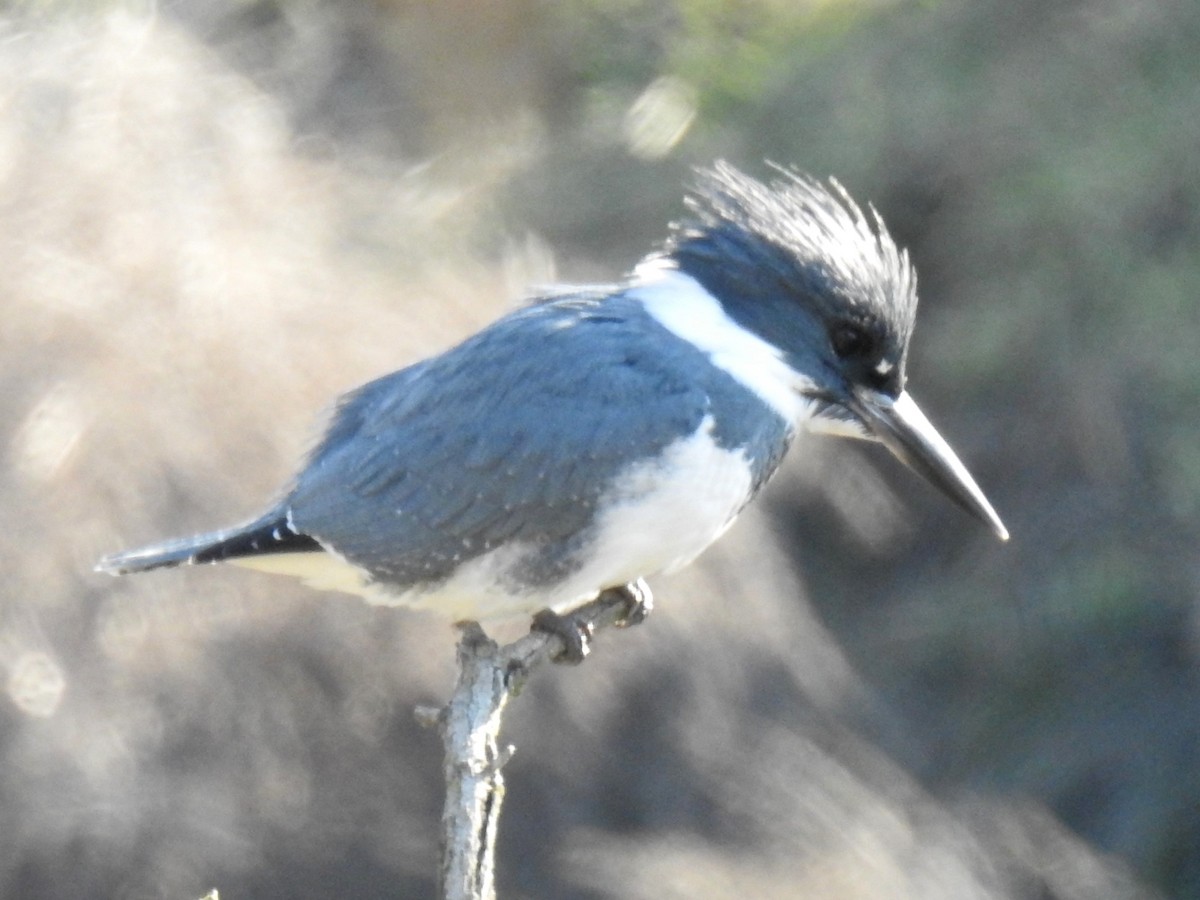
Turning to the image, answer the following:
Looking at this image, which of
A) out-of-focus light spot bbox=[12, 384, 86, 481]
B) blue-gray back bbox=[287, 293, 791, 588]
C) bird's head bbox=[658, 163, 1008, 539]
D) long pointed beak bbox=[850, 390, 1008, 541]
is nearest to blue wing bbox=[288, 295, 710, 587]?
blue-gray back bbox=[287, 293, 791, 588]

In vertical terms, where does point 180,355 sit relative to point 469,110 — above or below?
below

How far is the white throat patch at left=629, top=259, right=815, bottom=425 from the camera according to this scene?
78.7 inches

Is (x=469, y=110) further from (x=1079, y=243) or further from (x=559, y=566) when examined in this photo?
(x=559, y=566)

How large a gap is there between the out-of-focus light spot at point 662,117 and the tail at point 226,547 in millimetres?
2264

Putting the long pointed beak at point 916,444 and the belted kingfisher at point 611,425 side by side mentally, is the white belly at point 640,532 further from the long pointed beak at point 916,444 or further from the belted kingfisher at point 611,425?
the long pointed beak at point 916,444

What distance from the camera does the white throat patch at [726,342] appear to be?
2.00 metres

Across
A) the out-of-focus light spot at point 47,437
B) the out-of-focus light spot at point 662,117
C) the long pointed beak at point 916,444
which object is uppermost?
the out-of-focus light spot at point 662,117

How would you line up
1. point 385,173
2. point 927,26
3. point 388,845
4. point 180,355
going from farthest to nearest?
1. point 385,173
2. point 927,26
3. point 180,355
4. point 388,845

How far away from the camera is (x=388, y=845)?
→ 9.94ft

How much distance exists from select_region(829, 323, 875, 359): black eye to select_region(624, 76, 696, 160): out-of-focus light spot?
213 centimetres

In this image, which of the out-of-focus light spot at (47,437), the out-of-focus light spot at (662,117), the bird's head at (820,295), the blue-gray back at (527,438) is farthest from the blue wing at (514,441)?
the out-of-focus light spot at (662,117)

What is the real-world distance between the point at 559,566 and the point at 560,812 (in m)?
1.33

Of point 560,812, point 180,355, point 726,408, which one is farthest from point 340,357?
point 726,408

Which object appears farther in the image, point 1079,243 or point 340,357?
point 1079,243
